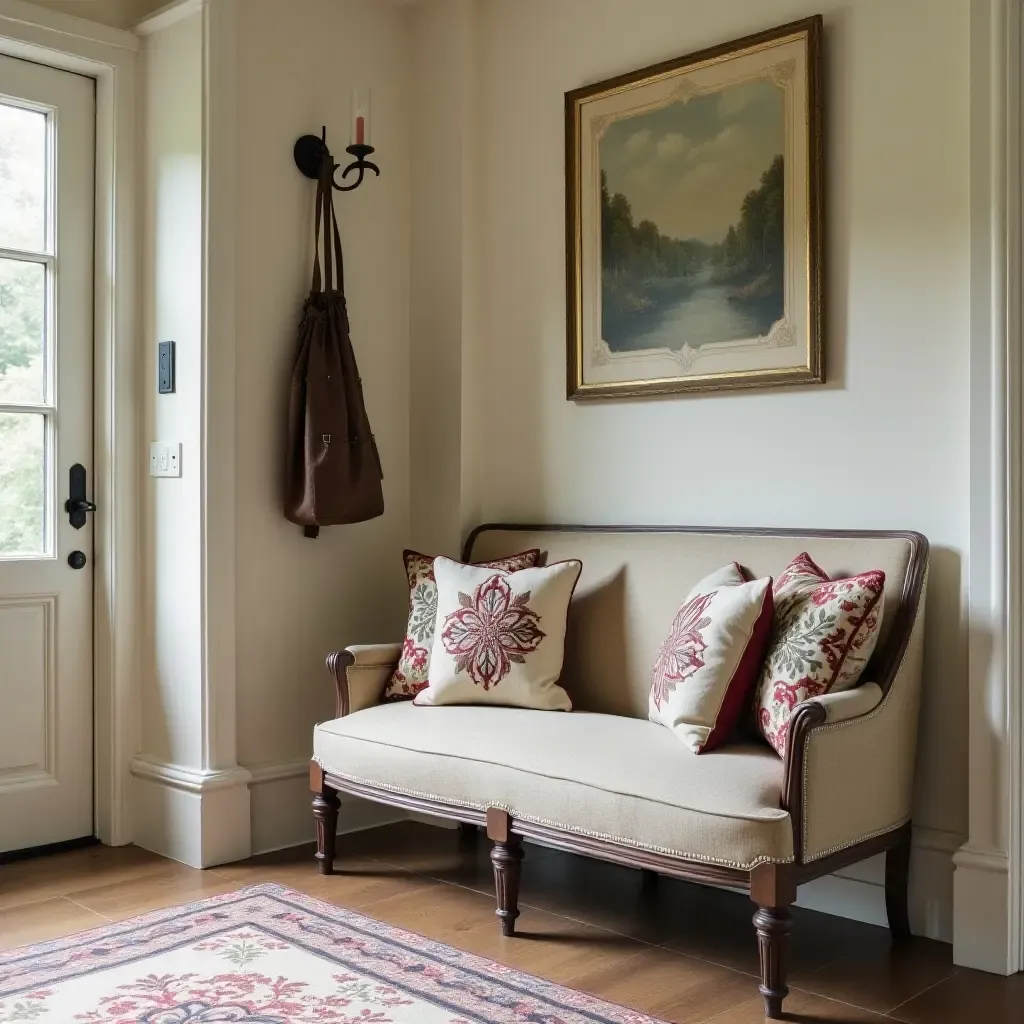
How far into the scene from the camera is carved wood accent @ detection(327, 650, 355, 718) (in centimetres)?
312

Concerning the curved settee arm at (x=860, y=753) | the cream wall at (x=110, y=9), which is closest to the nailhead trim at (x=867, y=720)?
the curved settee arm at (x=860, y=753)

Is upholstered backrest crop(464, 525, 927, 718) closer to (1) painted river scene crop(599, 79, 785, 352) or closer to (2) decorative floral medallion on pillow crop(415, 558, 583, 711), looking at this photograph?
(2) decorative floral medallion on pillow crop(415, 558, 583, 711)

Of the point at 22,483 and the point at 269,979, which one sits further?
the point at 22,483

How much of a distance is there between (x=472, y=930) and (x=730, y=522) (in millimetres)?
1196

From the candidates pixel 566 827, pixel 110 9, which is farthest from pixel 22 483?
pixel 566 827

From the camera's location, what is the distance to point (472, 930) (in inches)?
104

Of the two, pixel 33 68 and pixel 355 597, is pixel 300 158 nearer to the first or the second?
pixel 33 68

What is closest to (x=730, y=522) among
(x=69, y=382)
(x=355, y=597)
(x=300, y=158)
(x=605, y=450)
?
(x=605, y=450)

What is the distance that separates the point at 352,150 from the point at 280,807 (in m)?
1.86

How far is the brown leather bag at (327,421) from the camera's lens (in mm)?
3273

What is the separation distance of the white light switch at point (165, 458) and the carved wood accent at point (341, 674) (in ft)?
2.22

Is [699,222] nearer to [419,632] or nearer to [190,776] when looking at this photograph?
[419,632]

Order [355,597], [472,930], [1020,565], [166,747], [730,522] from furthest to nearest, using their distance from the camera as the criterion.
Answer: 1. [355,597]
2. [166,747]
3. [730,522]
4. [472,930]
5. [1020,565]

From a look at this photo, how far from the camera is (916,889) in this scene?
265 centimetres
